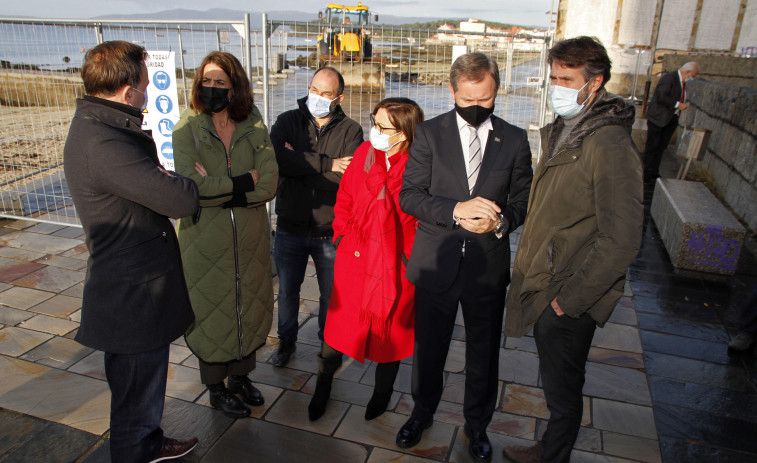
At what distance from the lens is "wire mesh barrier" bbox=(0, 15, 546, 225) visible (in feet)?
15.2

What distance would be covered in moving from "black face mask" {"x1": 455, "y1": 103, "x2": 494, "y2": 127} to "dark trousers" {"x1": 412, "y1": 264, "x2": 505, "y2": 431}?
28.0 inches

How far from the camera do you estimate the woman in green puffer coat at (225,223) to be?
108 inches

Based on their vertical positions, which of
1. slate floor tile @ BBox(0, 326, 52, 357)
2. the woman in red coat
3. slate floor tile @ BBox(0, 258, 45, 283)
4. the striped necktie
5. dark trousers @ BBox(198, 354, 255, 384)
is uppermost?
the striped necktie

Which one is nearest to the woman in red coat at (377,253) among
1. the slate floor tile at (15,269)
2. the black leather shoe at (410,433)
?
the black leather shoe at (410,433)

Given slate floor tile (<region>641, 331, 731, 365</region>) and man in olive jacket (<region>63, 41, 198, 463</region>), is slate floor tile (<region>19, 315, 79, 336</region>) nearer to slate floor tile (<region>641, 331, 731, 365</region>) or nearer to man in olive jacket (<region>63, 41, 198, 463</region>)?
man in olive jacket (<region>63, 41, 198, 463</region>)

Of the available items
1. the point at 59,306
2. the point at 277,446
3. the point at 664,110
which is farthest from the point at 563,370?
the point at 664,110

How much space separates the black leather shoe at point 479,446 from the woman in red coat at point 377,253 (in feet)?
1.80

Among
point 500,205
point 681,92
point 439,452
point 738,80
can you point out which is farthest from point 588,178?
point 738,80

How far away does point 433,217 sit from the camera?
2436mm

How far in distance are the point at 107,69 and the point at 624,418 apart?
3.29 meters

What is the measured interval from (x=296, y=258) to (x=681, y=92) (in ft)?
26.1

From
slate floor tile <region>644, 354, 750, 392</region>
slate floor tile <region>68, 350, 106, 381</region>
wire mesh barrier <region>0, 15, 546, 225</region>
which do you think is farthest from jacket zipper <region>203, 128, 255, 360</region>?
slate floor tile <region>644, 354, 750, 392</region>

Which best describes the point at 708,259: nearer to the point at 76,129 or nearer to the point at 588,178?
the point at 588,178

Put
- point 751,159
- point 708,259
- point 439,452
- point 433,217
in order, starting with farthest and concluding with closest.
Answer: point 751,159 < point 708,259 < point 439,452 < point 433,217
